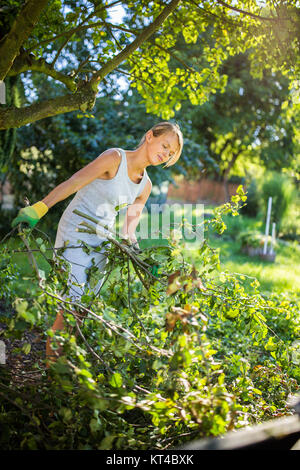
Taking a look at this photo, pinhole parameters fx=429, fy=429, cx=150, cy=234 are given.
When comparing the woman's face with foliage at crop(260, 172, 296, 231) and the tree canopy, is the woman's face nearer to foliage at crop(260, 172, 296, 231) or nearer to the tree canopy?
the tree canopy

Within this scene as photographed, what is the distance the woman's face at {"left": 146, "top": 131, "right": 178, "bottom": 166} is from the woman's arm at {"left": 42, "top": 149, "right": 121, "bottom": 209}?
215mm

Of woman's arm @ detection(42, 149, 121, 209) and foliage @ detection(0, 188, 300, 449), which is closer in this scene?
foliage @ detection(0, 188, 300, 449)

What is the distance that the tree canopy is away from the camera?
2.63 m

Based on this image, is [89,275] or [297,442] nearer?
[297,442]

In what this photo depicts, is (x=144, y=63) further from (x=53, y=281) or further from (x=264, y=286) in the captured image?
(x=264, y=286)

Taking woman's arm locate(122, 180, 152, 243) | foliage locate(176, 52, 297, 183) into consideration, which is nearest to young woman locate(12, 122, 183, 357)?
woman's arm locate(122, 180, 152, 243)

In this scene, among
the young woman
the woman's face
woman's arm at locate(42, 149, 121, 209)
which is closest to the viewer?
woman's arm at locate(42, 149, 121, 209)

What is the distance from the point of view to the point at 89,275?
228 centimetres

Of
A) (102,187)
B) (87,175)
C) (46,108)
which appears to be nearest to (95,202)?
(102,187)

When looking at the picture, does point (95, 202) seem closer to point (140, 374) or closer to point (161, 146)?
point (161, 146)

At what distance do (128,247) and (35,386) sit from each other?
30.9 inches

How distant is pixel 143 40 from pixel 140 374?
200cm

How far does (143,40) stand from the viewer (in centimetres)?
270

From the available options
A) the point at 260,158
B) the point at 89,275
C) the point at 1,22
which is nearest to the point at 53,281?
the point at 89,275
